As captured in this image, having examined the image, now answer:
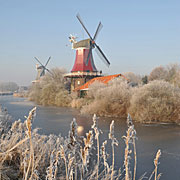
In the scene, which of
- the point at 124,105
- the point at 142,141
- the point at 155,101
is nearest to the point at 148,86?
the point at 155,101

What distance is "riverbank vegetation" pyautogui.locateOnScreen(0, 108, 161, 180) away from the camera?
1.54 metres

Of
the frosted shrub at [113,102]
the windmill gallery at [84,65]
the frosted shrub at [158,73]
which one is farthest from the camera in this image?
the frosted shrub at [158,73]

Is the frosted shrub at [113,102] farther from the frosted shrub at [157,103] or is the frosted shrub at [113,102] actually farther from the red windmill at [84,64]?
the red windmill at [84,64]

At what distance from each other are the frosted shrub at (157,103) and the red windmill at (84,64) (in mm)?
14719

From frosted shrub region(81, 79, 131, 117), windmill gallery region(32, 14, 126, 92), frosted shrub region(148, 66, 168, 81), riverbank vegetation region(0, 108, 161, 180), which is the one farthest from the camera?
frosted shrub region(148, 66, 168, 81)

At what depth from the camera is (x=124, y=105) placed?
51.9 feet

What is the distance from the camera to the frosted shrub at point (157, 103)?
1342 cm

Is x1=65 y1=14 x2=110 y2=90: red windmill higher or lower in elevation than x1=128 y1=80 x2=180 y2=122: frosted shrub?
higher

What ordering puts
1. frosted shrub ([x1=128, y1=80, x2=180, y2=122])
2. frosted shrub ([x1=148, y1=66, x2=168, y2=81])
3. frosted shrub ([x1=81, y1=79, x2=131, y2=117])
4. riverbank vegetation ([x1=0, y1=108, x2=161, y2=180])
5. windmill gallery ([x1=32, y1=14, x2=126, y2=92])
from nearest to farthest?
riverbank vegetation ([x1=0, y1=108, x2=161, y2=180])
frosted shrub ([x1=128, y1=80, x2=180, y2=122])
frosted shrub ([x1=81, y1=79, x2=131, y2=117])
windmill gallery ([x1=32, y1=14, x2=126, y2=92])
frosted shrub ([x1=148, y1=66, x2=168, y2=81])

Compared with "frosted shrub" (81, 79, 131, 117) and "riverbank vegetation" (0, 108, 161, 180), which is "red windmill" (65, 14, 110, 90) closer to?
"frosted shrub" (81, 79, 131, 117)

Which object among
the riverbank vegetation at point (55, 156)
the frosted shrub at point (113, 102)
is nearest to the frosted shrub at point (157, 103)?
the frosted shrub at point (113, 102)

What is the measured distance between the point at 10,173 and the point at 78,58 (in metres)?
26.6

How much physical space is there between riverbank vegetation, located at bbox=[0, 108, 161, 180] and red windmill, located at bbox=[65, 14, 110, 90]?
71.7 ft

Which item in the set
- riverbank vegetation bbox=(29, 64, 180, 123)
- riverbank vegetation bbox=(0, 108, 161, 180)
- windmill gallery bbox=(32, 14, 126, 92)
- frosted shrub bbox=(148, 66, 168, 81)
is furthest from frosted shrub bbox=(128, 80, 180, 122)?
frosted shrub bbox=(148, 66, 168, 81)
